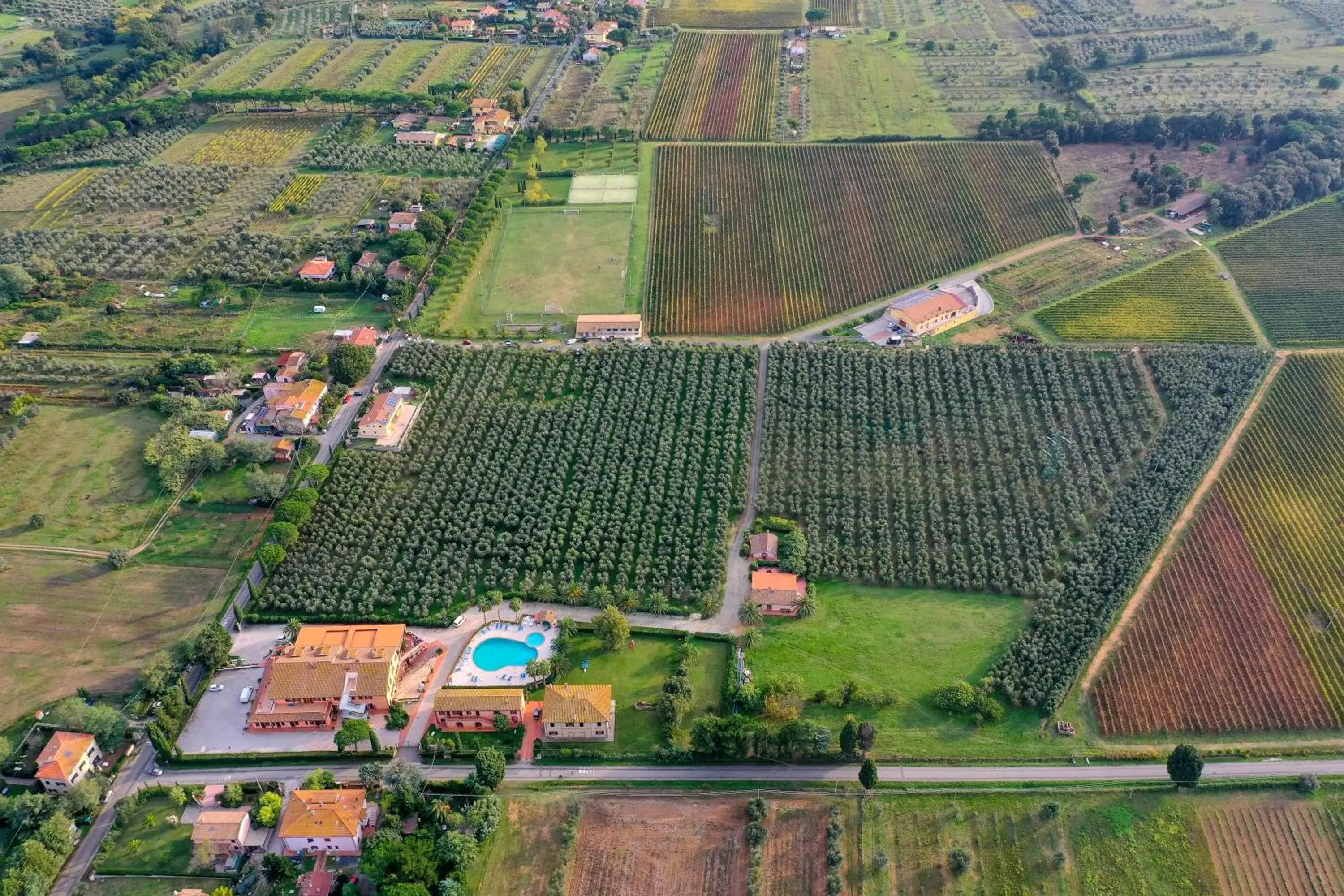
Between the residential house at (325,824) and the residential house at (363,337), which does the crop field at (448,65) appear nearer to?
the residential house at (363,337)

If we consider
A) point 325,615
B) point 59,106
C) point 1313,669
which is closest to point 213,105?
point 59,106

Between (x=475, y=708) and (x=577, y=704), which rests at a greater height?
(x=577, y=704)

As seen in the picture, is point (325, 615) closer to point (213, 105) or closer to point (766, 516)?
point (766, 516)

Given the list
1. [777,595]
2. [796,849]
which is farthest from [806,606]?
[796,849]

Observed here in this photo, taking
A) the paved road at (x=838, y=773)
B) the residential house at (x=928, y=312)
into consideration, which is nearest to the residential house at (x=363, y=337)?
the paved road at (x=838, y=773)

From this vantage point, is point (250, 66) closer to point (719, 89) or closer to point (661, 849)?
point (719, 89)

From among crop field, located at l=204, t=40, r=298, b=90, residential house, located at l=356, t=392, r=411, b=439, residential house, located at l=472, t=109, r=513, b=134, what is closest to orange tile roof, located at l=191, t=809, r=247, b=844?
residential house, located at l=356, t=392, r=411, b=439
